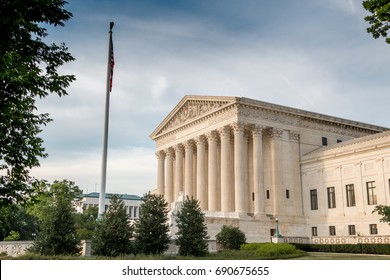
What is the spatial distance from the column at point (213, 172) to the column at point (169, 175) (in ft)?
44.7

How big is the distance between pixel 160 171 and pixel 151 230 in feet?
151

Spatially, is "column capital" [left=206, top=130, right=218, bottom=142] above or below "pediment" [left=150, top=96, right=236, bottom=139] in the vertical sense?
below

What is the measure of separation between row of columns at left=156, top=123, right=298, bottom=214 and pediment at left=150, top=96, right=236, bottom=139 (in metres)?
3.42

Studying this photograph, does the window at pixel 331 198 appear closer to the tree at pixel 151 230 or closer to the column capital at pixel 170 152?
the column capital at pixel 170 152

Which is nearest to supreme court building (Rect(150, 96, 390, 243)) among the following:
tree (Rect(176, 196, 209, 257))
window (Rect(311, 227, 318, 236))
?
window (Rect(311, 227, 318, 236))

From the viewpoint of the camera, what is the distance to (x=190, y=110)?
7112cm

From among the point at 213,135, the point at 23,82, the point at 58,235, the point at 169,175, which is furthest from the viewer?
the point at 169,175

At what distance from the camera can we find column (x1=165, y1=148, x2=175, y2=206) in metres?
76.4

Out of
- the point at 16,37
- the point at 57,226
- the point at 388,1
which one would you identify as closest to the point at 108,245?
the point at 57,226

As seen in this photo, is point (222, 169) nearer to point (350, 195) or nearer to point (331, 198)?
point (331, 198)

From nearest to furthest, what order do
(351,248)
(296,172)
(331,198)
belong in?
(351,248)
(331,198)
(296,172)

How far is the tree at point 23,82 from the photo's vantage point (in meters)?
23.1

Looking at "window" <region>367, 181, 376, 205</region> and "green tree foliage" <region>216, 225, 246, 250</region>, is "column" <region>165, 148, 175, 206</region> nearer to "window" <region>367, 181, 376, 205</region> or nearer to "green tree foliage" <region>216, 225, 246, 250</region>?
"green tree foliage" <region>216, 225, 246, 250</region>

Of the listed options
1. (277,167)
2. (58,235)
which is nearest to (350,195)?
(277,167)
